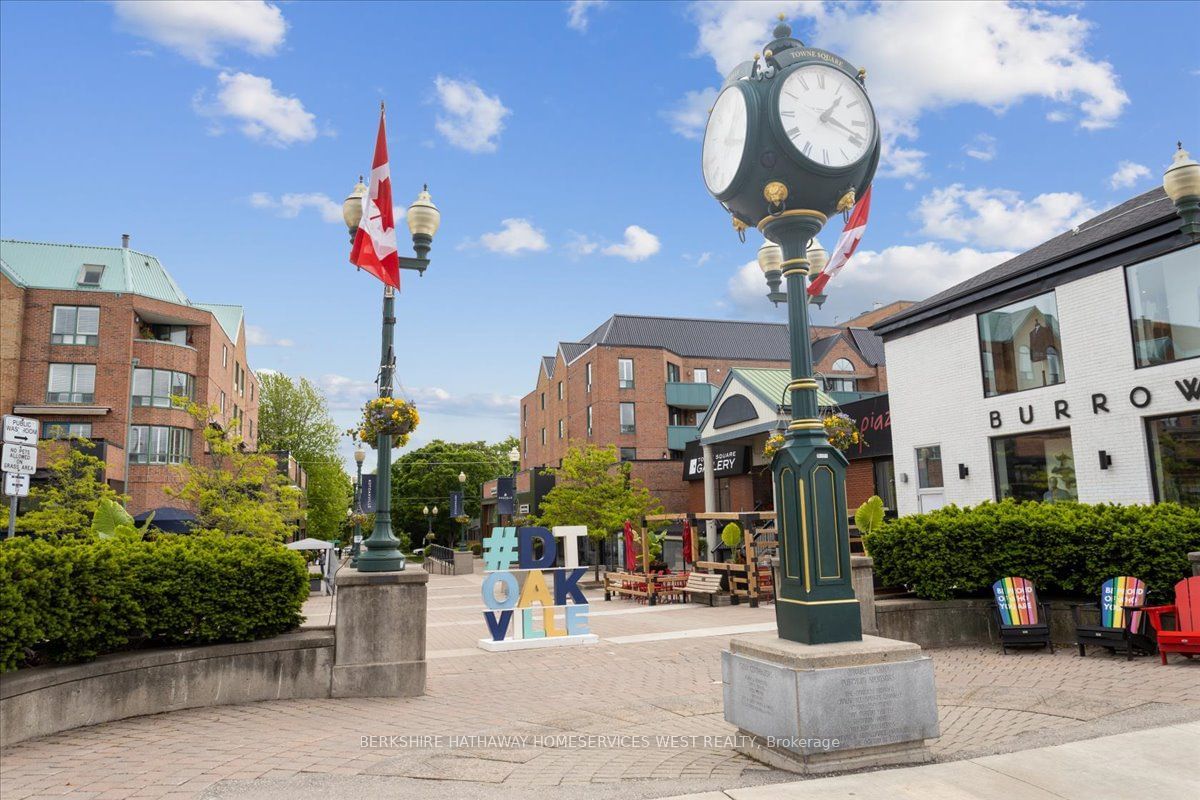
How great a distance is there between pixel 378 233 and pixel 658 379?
37.7 m

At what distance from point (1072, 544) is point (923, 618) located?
7.05 ft

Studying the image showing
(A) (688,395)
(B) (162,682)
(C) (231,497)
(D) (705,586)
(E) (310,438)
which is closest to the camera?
(B) (162,682)

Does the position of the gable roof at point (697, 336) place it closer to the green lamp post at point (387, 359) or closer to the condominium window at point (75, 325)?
the condominium window at point (75, 325)

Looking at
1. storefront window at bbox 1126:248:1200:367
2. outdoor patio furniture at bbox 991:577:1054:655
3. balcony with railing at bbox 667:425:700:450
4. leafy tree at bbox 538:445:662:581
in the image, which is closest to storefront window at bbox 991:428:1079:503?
storefront window at bbox 1126:248:1200:367

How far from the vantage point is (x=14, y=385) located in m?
37.3

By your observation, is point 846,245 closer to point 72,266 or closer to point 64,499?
point 64,499

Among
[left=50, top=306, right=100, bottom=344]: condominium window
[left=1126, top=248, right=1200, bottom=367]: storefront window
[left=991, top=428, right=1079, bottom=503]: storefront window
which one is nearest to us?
[left=1126, top=248, right=1200, bottom=367]: storefront window

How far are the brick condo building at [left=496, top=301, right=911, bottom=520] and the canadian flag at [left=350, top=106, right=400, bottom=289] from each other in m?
30.3

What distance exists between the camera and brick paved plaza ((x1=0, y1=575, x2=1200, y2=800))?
5.27 meters

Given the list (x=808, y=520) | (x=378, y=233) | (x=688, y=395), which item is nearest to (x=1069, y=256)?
(x=808, y=520)

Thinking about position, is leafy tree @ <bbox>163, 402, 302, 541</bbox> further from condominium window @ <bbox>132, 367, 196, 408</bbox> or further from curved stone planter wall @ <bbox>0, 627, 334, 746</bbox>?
curved stone planter wall @ <bbox>0, 627, 334, 746</bbox>

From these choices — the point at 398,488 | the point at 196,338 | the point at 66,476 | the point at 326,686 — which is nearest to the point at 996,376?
the point at 326,686

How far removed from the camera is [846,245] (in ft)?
25.6

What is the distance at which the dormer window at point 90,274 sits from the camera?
40.0 m
